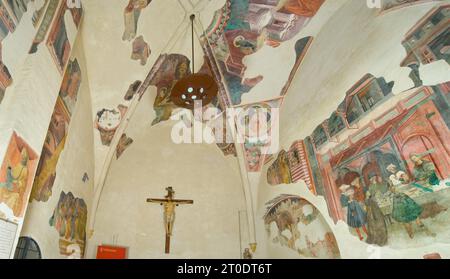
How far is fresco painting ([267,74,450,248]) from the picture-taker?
16.8 feet

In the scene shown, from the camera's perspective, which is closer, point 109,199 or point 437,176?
point 437,176

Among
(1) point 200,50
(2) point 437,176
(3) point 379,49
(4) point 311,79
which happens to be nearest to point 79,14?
(1) point 200,50

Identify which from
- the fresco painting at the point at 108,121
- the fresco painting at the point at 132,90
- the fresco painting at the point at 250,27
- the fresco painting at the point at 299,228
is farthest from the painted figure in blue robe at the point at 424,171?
the fresco painting at the point at 108,121

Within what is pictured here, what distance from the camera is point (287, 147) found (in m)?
9.12

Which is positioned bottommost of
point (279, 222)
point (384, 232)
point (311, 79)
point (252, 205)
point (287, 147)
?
point (384, 232)

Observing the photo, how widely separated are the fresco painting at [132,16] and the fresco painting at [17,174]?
383cm

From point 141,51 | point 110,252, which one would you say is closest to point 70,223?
point 110,252

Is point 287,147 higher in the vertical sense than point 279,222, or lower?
higher

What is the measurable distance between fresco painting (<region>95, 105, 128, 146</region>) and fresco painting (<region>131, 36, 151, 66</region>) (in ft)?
5.18

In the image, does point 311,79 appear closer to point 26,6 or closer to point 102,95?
point 102,95

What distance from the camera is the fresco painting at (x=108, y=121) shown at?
9031 mm

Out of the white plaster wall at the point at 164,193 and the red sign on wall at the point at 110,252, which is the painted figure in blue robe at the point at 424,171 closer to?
the white plaster wall at the point at 164,193

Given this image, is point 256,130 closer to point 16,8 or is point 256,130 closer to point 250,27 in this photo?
point 250,27
